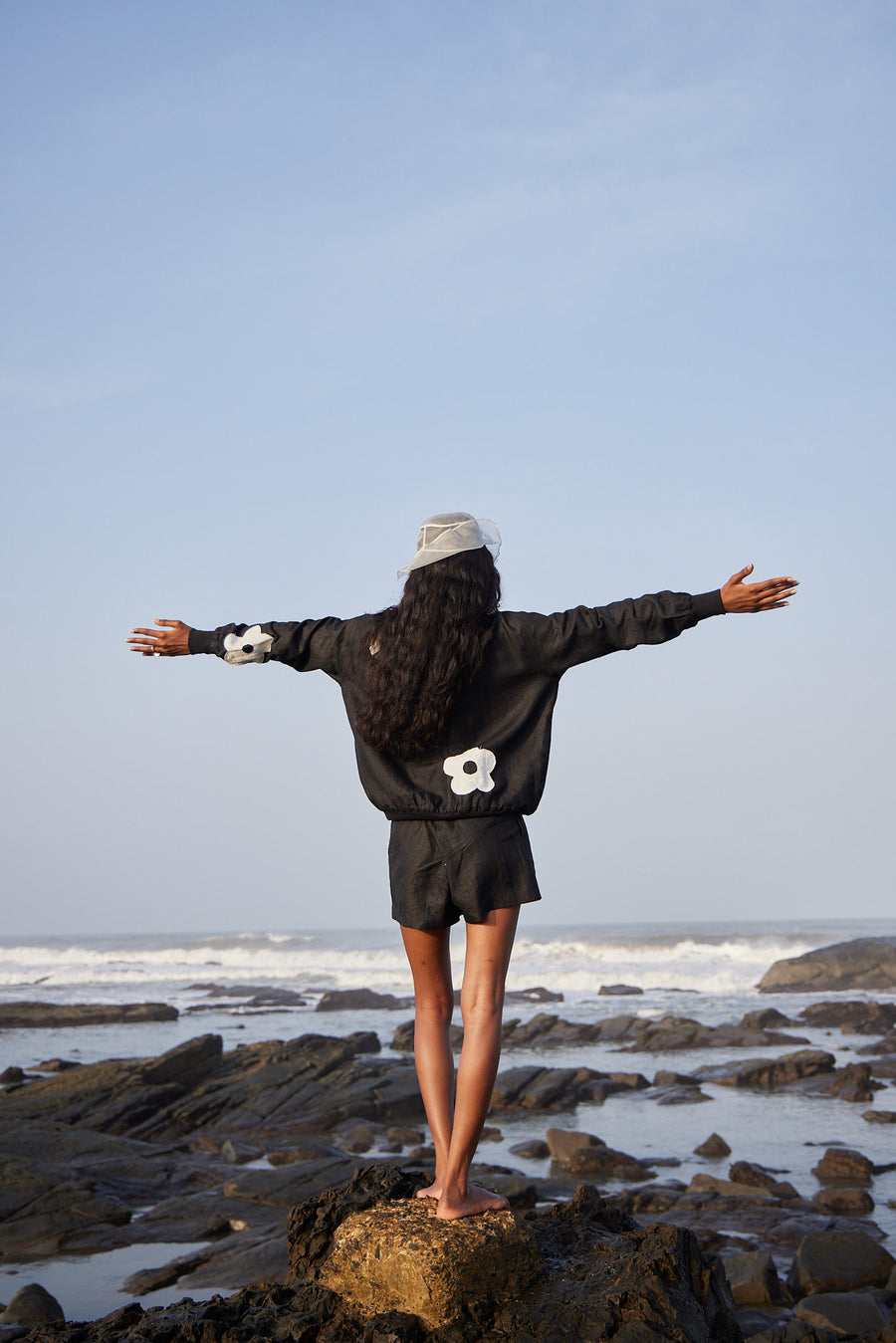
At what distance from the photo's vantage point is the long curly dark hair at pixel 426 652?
4.21 meters

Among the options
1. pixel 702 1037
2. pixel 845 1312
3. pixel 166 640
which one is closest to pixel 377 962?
pixel 702 1037

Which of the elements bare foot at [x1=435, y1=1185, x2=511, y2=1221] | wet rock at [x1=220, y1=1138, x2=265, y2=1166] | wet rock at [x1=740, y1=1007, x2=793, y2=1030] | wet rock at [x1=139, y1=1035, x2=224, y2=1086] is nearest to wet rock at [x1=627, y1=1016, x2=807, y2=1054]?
wet rock at [x1=740, y1=1007, x2=793, y2=1030]

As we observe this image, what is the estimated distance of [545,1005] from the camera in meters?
31.3

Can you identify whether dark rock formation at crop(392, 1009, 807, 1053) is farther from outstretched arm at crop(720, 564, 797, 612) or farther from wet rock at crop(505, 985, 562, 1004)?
outstretched arm at crop(720, 564, 797, 612)

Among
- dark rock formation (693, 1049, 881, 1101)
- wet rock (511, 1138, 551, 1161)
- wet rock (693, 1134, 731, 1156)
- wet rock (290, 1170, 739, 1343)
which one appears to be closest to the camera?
wet rock (290, 1170, 739, 1343)

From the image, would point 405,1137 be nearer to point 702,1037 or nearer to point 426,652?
point 702,1037

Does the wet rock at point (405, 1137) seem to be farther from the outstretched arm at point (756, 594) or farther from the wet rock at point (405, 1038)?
the outstretched arm at point (756, 594)

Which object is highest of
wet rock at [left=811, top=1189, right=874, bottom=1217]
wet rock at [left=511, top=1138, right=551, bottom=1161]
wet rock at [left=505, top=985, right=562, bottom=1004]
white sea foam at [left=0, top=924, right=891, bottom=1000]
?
wet rock at [left=811, top=1189, right=874, bottom=1217]

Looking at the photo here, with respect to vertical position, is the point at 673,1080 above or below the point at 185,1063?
below

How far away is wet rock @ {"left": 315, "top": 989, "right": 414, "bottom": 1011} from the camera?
3092 cm

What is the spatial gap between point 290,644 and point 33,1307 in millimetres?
5943

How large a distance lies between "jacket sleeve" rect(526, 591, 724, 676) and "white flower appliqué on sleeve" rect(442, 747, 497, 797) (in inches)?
17.1

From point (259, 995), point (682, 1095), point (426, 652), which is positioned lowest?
point (259, 995)

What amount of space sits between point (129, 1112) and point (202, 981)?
100ft
